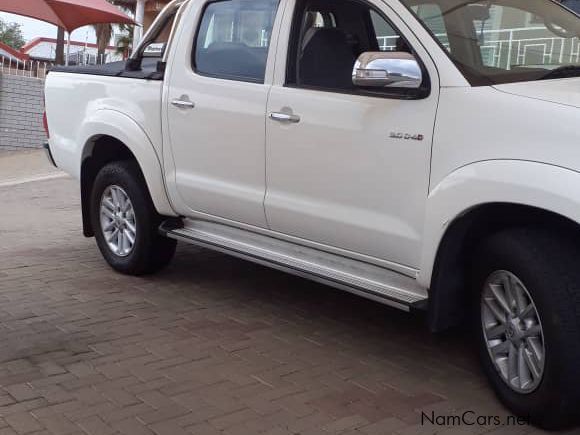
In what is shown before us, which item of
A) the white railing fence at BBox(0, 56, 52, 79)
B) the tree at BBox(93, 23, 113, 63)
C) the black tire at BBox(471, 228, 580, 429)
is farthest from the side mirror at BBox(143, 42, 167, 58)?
the tree at BBox(93, 23, 113, 63)

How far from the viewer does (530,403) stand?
3.59 meters

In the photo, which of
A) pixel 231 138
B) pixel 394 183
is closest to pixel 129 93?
pixel 231 138

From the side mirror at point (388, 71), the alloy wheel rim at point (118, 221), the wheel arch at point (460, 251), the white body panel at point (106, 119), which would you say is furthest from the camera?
the alloy wheel rim at point (118, 221)

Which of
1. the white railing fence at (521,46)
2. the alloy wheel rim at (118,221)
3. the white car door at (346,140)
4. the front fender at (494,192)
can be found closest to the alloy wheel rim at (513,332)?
the front fender at (494,192)

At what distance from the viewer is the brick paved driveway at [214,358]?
12.3 ft

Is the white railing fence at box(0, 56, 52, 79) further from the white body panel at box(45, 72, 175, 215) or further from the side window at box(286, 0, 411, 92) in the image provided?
the side window at box(286, 0, 411, 92)

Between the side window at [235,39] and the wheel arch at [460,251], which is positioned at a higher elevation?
the side window at [235,39]

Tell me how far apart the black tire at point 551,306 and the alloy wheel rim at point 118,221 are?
311cm

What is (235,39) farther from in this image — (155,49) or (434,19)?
(434,19)

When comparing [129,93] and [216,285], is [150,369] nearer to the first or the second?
[216,285]

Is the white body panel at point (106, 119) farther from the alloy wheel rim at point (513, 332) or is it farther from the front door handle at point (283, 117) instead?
the alloy wheel rim at point (513, 332)

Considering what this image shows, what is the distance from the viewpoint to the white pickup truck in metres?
3.50

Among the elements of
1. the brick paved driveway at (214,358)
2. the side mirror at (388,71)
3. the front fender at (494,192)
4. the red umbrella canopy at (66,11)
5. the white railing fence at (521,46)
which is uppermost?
the red umbrella canopy at (66,11)

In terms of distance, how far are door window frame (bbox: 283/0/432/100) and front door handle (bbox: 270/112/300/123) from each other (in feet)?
0.57
